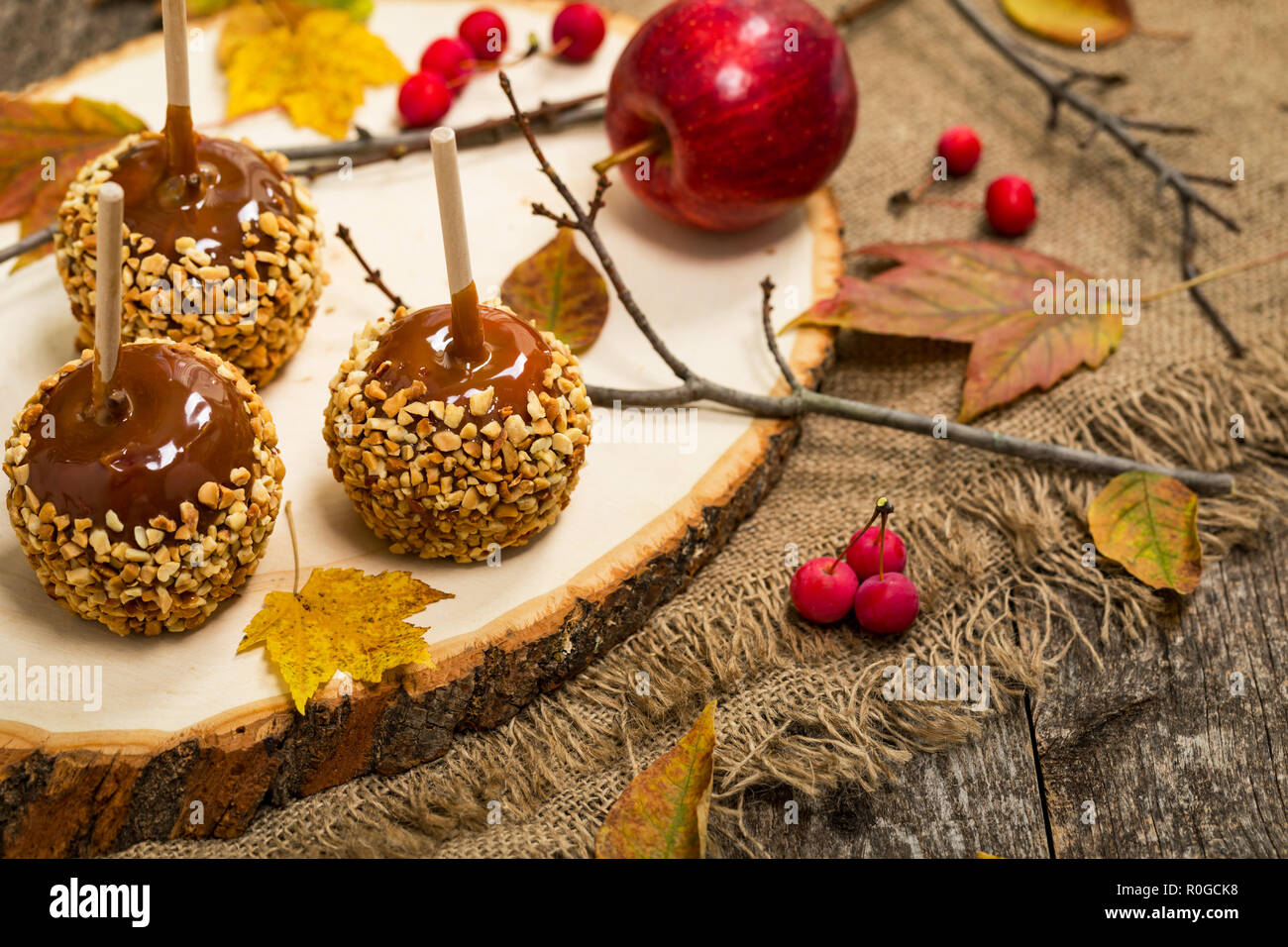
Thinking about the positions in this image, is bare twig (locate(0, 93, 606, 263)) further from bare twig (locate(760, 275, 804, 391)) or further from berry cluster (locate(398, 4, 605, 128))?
bare twig (locate(760, 275, 804, 391))

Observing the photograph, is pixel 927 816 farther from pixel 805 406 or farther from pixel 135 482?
pixel 135 482

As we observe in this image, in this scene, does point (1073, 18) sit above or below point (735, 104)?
above

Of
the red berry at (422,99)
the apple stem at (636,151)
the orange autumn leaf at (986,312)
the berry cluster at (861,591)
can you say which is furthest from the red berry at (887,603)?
the red berry at (422,99)

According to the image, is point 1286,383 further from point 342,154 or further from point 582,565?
point 342,154

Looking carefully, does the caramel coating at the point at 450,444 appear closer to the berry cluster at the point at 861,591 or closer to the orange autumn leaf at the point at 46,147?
the berry cluster at the point at 861,591

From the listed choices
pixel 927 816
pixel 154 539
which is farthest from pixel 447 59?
pixel 927 816

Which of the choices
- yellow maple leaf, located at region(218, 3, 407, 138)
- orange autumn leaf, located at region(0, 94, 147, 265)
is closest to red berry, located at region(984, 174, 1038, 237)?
yellow maple leaf, located at region(218, 3, 407, 138)
